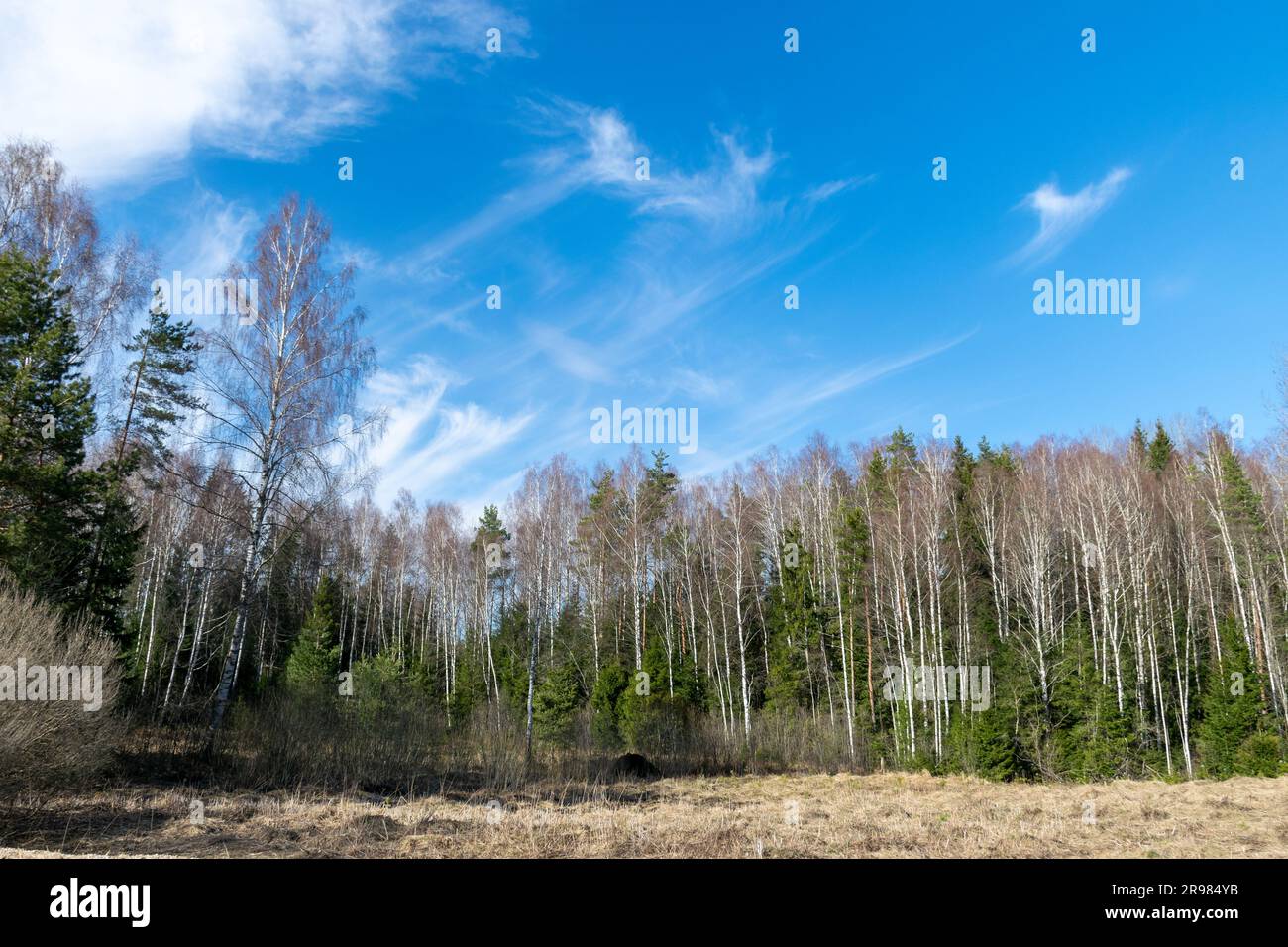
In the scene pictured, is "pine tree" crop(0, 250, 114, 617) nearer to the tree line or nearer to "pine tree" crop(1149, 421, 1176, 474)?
the tree line

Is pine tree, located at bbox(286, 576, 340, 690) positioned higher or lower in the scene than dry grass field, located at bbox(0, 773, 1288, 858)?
higher

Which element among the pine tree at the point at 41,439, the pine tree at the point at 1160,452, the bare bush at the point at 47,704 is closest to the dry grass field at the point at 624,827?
A: the bare bush at the point at 47,704

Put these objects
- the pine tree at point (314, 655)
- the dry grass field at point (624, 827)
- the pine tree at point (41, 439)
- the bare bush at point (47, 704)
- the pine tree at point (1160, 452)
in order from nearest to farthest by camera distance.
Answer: the dry grass field at point (624, 827) → the bare bush at point (47, 704) → the pine tree at point (41, 439) → the pine tree at point (314, 655) → the pine tree at point (1160, 452)

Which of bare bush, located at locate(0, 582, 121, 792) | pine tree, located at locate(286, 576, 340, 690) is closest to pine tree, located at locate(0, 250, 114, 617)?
bare bush, located at locate(0, 582, 121, 792)

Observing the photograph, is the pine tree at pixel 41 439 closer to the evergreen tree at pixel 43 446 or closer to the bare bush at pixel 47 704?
the evergreen tree at pixel 43 446

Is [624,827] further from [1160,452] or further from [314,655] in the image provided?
[1160,452]

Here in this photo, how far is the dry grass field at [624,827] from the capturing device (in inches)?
344

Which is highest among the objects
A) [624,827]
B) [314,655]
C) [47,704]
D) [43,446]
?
[43,446]

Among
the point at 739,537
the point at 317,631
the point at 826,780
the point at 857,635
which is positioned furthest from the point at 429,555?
the point at 826,780

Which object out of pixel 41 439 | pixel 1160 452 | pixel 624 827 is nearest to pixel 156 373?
pixel 41 439

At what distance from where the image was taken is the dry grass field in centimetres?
875

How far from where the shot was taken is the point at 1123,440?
130 ft

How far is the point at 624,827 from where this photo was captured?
1014 cm
